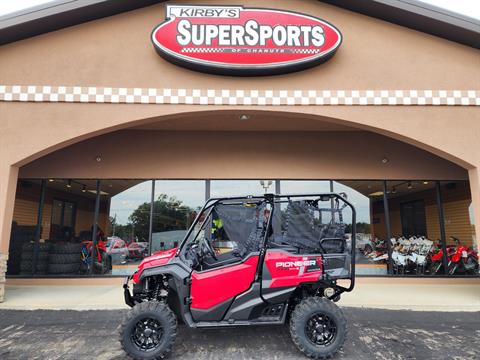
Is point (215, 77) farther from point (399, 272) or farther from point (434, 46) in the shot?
point (399, 272)

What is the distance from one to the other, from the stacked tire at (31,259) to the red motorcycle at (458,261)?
1036 cm

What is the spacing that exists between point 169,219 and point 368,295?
5247 mm

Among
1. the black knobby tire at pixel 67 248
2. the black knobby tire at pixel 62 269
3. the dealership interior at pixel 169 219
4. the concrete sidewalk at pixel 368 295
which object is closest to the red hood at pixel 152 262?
the concrete sidewalk at pixel 368 295

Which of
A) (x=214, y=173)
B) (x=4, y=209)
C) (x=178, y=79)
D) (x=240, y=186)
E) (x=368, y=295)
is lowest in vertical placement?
(x=368, y=295)

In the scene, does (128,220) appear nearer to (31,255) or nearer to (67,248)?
(67,248)

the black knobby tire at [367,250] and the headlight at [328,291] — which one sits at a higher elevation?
the black knobby tire at [367,250]

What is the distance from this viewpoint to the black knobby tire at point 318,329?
3.57m

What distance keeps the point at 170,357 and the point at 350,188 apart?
666 centimetres

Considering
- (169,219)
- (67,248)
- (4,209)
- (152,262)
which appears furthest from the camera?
(169,219)

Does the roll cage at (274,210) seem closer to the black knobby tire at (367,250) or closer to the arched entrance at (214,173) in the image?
the arched entrance at (214,173)

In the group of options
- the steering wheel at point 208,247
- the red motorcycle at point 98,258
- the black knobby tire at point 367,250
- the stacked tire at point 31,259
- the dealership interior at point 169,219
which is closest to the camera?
the steering wheel at point 208,247

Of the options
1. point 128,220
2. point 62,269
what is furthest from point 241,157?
point 62,269

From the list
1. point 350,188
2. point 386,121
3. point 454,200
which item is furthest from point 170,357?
point 454,200

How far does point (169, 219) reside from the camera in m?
8.41
